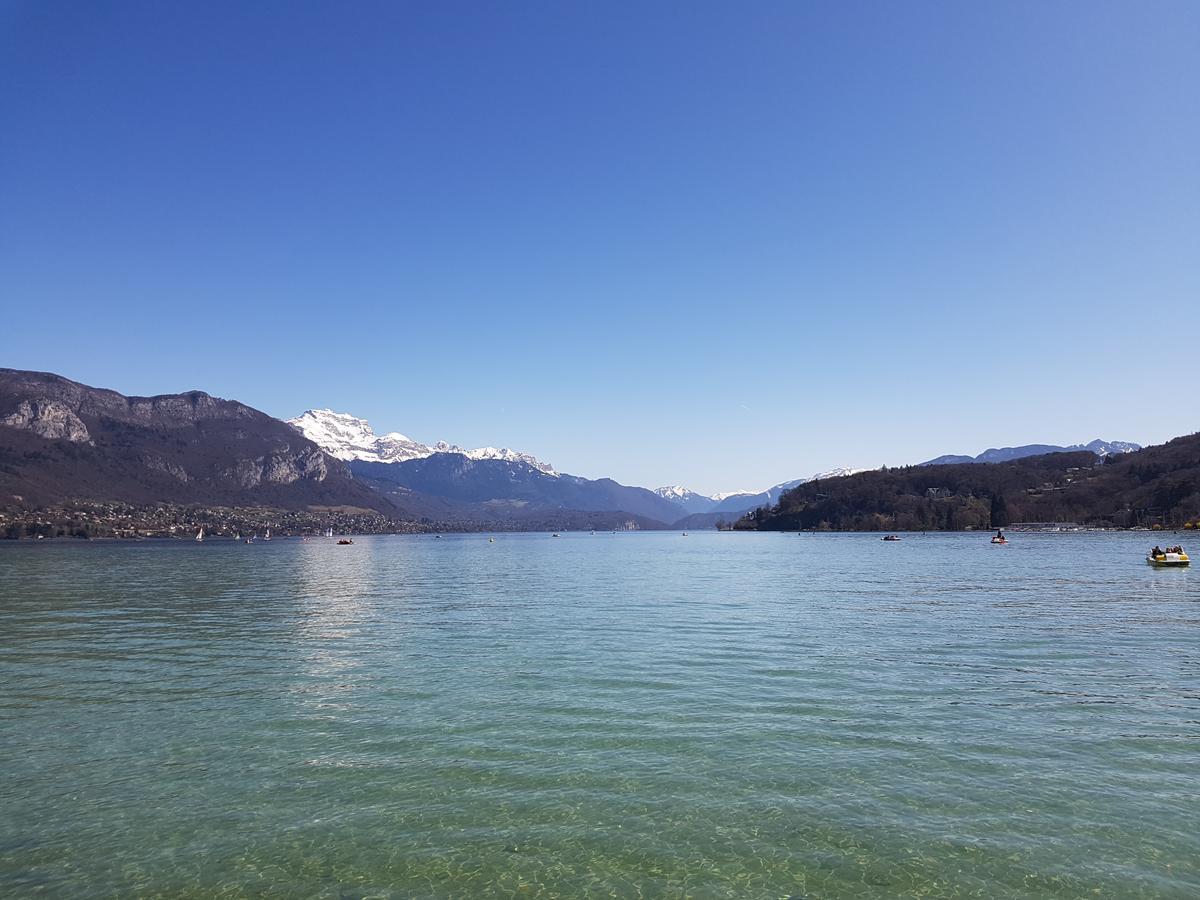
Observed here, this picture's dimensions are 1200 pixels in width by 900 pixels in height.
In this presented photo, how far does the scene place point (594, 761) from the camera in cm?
2181

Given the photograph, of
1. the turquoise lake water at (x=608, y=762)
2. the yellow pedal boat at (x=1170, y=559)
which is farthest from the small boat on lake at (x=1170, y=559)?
the turquoise lake water at (x=608, y=762)

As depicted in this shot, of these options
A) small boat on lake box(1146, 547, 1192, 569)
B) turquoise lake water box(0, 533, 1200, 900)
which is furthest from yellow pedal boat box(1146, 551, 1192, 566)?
turquoise lake water box(0, 533, 1200, 900)

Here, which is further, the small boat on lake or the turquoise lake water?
the small boat on lake

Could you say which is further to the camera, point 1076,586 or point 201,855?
point 1076,586

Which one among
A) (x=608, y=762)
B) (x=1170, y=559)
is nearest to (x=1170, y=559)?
(x=1170, y=559)

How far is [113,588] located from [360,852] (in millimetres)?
94071

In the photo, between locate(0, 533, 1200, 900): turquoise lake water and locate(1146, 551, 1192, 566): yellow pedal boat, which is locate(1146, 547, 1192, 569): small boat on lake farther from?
locate(0, 533, 1200, 900): turquoise lake water

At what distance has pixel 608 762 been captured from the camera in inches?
855

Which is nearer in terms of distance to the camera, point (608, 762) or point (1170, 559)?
point (608, 762)

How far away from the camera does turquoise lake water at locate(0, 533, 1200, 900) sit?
49.7 ft

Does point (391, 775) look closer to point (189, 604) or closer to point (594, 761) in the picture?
point (594, 761)

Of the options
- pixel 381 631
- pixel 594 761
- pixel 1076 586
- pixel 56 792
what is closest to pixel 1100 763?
pixel 594 761

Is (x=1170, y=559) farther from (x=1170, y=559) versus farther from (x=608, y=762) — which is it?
(x=608, y=762)

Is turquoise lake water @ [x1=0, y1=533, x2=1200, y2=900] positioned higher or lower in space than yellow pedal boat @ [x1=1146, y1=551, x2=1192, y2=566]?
lower
